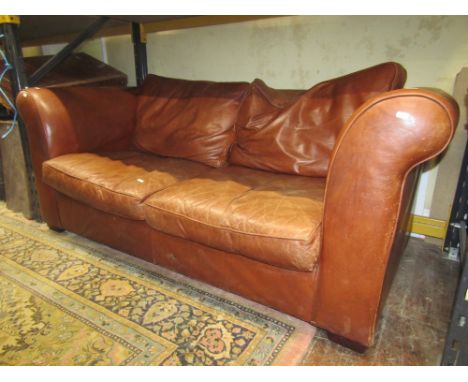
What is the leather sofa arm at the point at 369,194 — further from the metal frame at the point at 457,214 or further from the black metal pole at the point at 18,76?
the black metal pole at the point at 18,76

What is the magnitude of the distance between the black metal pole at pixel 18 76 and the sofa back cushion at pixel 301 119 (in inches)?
47.1

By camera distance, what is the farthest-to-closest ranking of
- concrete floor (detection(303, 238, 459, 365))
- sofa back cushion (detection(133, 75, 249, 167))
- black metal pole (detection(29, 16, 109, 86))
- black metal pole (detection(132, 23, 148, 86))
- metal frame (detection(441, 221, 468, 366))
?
black metal pole (detection(132, 23, 148, 86))
black metal pole (detection(29, 16, 109, 86))
sofa back cushion (detection(133, 75, 249, 167))
concrete floor (detection(303, 238, 459, 365))
metal frame (detection(441, 221, 468, 366))

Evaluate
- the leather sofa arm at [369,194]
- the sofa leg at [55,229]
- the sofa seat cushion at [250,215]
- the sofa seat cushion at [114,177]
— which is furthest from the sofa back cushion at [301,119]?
the sofa leg at [55,229]

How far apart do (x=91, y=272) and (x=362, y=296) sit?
3.71 ft

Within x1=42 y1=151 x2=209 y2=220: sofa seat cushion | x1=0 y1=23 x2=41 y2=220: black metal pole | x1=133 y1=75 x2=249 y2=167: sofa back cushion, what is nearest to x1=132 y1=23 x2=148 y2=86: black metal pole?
x1=133 y1=75 x2=249 y2=167: sofa back cushion

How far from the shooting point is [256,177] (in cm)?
142

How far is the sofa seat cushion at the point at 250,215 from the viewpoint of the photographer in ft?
3.07

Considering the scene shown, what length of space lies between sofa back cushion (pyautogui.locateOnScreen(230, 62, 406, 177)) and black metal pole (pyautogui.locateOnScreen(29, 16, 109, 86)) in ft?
3.59

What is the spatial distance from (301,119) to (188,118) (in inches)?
26.0

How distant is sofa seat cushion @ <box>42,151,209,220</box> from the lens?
1303 millimetres

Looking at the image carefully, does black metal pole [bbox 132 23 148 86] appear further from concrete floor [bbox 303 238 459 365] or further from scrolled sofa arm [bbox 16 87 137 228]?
concrete floor [bbox 303 238 459 365]

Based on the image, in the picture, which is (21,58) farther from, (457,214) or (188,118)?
(457,214)

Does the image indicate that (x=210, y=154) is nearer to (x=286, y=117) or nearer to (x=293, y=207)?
(x=286, y=117)

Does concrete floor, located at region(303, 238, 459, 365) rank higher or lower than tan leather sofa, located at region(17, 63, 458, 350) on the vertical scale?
lower
